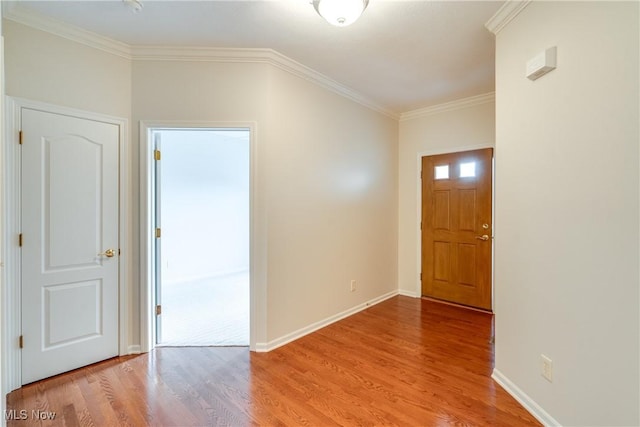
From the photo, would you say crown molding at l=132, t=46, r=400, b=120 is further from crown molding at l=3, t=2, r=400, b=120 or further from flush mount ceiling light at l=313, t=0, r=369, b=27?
flush mount ceiling light at l=313, t=0, r=369, b=27

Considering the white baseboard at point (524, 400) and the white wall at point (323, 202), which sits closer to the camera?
the white baseboard at point (524, 400)

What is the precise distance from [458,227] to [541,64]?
2.50 meters

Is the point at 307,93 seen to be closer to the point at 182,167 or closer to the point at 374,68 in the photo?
the point at 374,68

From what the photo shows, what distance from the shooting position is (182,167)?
5277 mm

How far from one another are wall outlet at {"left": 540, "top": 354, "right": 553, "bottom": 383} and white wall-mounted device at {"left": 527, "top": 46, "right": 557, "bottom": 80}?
1696 mm

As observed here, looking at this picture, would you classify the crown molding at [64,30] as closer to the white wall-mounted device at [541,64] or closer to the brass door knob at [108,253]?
the brass door knob at [108,253]

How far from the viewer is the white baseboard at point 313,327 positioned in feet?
8.85

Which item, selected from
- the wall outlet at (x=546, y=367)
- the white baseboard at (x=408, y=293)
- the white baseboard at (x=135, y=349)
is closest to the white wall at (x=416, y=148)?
the white baseboard at (x=408, y=293)

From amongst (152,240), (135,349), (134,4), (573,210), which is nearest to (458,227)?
(573,210)

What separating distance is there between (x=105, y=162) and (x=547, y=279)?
3.30 m

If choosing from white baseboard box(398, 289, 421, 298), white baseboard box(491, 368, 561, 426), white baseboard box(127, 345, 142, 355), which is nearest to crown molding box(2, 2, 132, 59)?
white baseboard box(127, 345, 142, 355)

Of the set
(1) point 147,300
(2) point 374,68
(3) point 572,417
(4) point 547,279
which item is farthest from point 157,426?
(2) point 374,68

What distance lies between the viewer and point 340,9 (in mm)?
1891

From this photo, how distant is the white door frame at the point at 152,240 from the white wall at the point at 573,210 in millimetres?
1961
